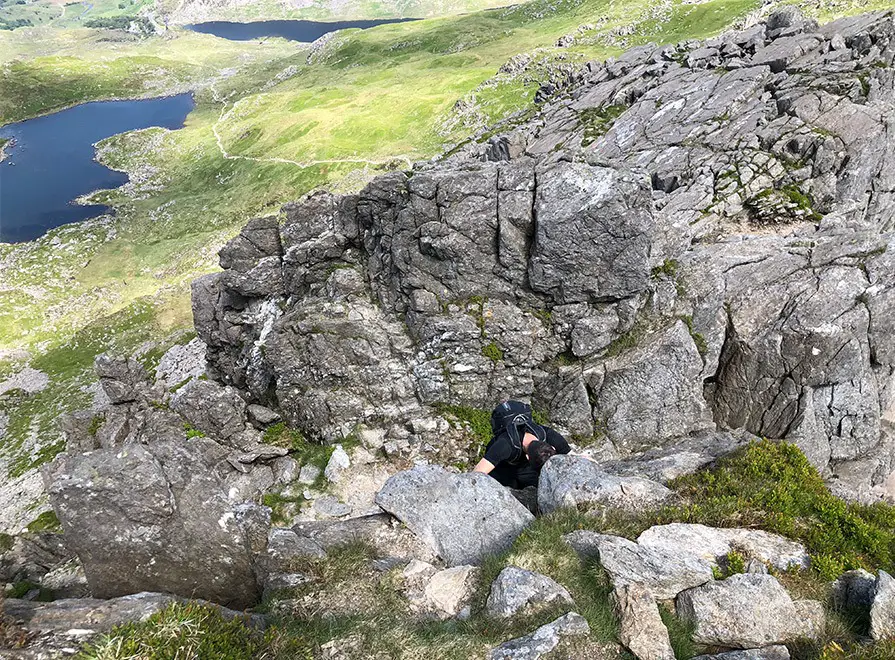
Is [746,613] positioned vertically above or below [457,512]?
above

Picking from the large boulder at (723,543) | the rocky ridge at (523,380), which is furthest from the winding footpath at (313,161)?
the large boulder at (723,543)

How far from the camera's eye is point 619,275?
73.2ft

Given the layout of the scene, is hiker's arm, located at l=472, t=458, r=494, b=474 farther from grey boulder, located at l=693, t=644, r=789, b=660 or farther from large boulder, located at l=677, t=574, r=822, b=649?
grey boulder, located at l=693, t=644, r=789, b=660

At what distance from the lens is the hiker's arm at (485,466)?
48.5 feet

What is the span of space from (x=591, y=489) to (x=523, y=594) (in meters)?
4.13

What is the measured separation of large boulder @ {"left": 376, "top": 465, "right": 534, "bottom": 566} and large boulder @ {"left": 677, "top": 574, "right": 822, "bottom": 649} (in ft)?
14.8

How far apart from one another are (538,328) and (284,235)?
14.8 metres

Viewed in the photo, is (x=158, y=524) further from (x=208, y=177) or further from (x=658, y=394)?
(x=208, y=177)

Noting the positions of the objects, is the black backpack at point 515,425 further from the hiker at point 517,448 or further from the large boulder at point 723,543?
the large boulder at point 723,543

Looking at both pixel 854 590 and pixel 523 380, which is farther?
pixel 523 380

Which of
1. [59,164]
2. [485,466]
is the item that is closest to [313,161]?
[59,164]

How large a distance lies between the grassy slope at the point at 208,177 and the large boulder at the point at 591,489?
160ft

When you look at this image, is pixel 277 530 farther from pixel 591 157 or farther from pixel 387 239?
pixel 591 157

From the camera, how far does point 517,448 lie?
49.8 ft
